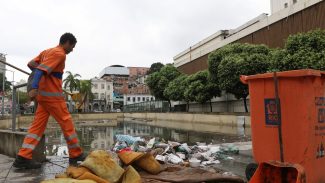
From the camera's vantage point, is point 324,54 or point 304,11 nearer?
point 324,54

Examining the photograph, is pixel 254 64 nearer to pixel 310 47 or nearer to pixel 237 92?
pixel 237 92

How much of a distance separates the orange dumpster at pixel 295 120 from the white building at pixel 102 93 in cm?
9468

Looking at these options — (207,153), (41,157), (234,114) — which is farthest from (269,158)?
(234,114)

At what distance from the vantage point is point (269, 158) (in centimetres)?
395

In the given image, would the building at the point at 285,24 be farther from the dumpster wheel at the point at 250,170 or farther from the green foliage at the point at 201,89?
the dumpster wheel at the point at 250,170

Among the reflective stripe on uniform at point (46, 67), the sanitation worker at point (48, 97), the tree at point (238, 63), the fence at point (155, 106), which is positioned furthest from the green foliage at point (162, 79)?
the reflective stripe on uniform at point (46, 67)

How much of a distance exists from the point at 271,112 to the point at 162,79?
4437 centimetres

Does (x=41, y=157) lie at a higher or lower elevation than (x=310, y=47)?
lower

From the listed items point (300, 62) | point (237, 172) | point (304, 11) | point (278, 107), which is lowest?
point (237, 172)

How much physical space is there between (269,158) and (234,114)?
20.5 metres

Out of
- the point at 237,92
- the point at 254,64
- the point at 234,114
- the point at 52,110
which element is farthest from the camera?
the point at 237,92

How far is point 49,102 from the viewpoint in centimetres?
475

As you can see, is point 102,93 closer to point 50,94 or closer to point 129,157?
point 50,94

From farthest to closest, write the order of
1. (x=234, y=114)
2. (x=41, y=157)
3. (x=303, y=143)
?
(x=234, y=114), (x=41, y=157), (x=303, y=143)
